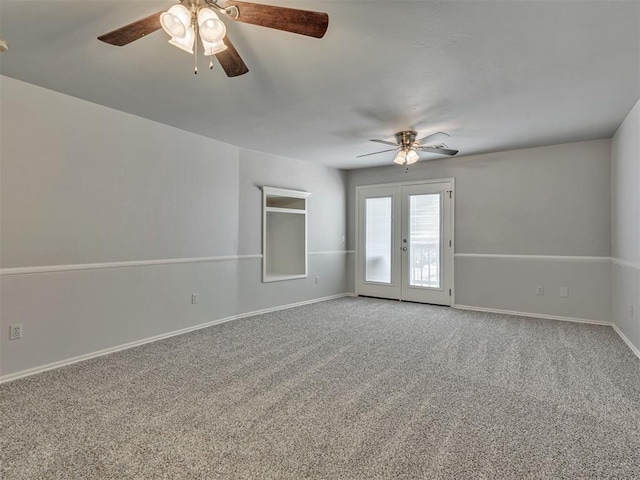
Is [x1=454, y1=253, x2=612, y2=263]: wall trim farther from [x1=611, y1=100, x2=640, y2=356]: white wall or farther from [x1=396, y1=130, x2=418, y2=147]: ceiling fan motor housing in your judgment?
[x1=396, y1=130, x2=418, y2=147]: ceiling fan motor housing

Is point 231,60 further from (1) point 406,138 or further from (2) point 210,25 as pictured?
(1) point 406,138

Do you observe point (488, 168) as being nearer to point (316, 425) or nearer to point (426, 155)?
point (426, 155)

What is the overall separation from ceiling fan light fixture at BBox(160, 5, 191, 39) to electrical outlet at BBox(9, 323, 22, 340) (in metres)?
2.71

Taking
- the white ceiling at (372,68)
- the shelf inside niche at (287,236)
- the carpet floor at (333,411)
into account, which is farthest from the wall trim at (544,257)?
the shelf inside niche at (287,236)

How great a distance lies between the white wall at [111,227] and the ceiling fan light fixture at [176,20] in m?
2.15

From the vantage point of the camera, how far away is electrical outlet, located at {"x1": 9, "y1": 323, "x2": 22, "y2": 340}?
2832 mm

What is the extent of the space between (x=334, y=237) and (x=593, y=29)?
4792 mm

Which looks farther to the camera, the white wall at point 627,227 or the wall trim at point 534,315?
the wall trim at point 534,315

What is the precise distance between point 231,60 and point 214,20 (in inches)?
14.5

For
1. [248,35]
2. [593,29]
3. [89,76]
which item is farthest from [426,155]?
[89,76]

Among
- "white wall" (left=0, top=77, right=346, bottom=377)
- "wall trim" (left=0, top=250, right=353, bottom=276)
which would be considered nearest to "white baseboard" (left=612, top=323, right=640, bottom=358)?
"white wall" (left=0, top=77, right=346, bottom=377)

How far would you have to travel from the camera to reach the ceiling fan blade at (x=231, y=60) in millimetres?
1893

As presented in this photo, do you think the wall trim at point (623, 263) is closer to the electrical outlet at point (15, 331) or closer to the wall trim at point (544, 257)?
the wall trim at point (544, 257)

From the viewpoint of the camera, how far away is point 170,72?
2.70m
